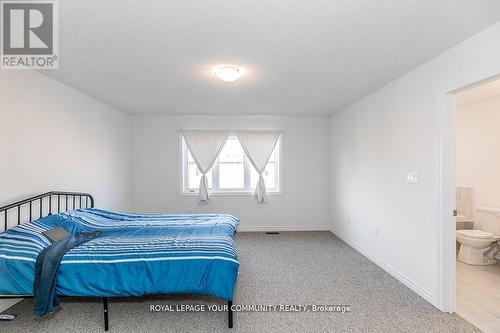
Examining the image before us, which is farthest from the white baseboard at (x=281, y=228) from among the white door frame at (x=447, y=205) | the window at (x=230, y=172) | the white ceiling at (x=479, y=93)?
the white ceiling at (x=479, y=93)

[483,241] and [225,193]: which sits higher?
[225,193]

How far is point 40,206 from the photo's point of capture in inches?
112

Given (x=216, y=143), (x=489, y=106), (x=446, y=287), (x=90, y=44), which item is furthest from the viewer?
(x=216, y=143)

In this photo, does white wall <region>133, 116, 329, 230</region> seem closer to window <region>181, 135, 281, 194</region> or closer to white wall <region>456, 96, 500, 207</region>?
window <region>181, 135, 281, 194</region>

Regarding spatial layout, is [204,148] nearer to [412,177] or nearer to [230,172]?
[230,172]

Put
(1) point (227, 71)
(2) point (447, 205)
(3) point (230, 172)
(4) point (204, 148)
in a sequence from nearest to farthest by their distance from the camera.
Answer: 1. (2) point (447, 205)
2. (1) point (227, 71)
3. (4) point (204, 148)
4. (3) point (230, 172)

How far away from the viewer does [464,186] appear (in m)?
4.28

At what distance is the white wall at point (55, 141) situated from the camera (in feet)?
8.23

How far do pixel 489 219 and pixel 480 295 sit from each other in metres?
1.52

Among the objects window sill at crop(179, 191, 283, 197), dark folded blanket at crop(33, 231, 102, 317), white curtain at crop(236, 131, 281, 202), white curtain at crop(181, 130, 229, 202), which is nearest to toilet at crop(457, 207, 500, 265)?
window sill at crop(179, 191, 283, 197)

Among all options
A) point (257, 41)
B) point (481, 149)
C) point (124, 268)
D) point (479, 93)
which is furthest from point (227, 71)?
point (481, 149)

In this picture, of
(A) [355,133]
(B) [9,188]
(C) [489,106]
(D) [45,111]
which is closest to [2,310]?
(B) [9,188]

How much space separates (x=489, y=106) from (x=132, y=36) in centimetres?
497

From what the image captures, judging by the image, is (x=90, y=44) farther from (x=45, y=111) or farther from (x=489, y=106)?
(x=489, y=106)
